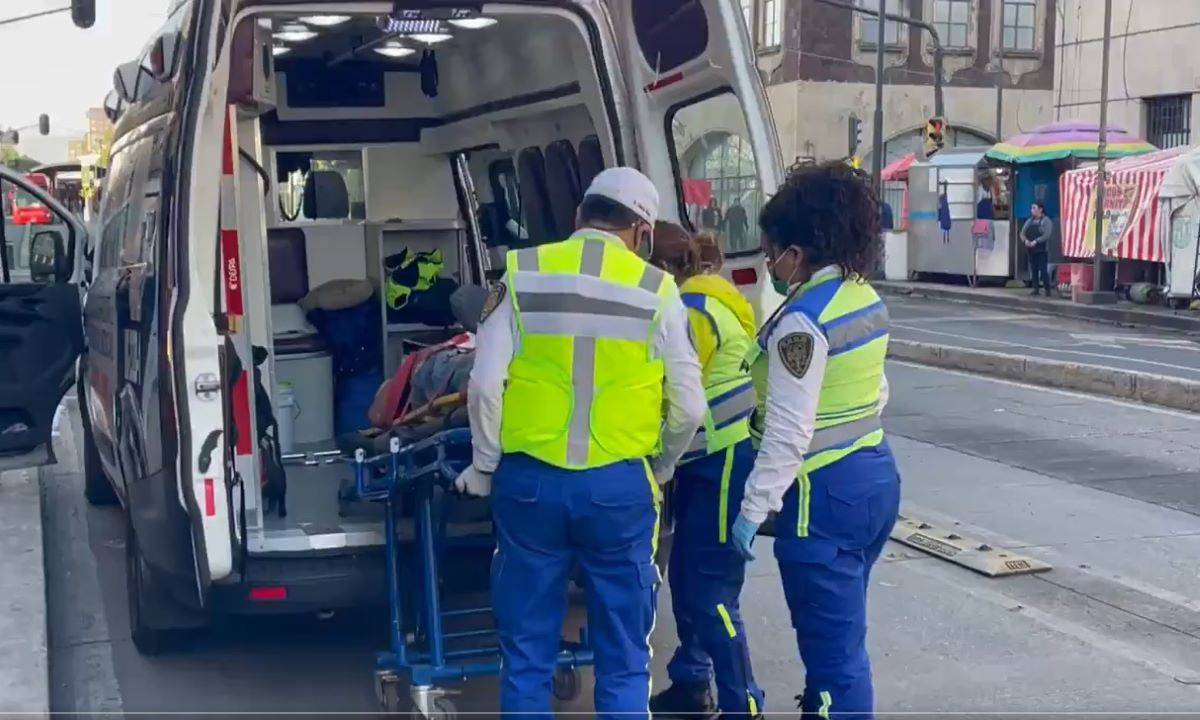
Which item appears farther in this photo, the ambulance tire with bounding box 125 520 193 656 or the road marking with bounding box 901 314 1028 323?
the road marking with bounding box 901 314 1028 323

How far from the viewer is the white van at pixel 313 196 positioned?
5051 millimetres

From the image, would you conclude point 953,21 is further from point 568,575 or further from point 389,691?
point 568,575

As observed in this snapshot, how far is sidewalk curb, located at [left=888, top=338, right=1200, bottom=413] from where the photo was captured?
1320cm

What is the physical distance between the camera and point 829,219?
4.54 metres

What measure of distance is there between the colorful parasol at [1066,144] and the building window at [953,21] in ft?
54.1

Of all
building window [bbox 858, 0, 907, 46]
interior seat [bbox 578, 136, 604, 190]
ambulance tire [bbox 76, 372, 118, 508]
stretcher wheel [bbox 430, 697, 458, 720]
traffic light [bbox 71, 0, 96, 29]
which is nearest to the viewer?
stretcher wheel [bbox 430, 697, 458, 720]

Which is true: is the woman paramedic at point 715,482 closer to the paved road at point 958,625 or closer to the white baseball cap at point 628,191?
the white baseball cap at point 628,191

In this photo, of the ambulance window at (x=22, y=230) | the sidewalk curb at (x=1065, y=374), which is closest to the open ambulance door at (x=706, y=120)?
the ambulance window at (x=22, y=230)

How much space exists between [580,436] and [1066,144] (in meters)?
24.3

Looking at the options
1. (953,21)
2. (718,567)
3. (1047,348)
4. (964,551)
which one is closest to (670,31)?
(718,567)

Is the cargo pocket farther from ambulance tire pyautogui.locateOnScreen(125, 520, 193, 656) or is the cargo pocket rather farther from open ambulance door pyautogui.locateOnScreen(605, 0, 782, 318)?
ambulance tire pyautogui.locateOnScreen(125, 520, 193, 656)

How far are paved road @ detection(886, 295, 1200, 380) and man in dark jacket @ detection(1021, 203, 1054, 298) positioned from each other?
1.52 metres

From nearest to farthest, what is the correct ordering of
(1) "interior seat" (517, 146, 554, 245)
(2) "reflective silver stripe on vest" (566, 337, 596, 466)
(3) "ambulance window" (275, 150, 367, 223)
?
(2) "reflective silver stripe on vest" (566, 337, 596, 466) < (1) "interior seat" (517, 146, 554, 245) < (3) "ambulance window" (275, 150, 367, 223)

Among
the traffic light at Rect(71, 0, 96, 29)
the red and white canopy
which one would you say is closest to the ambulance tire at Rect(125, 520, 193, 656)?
the traffic light at Rect(71, 0, 96, 29)
